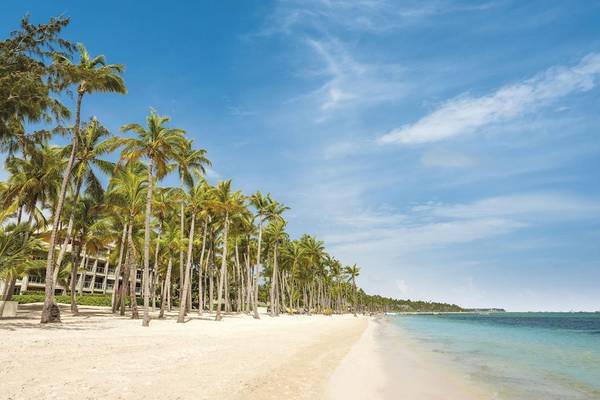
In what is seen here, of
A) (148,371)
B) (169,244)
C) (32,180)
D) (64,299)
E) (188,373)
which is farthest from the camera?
(64,299)

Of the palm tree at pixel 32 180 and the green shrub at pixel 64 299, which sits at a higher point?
the palm tree at pixel 32 180

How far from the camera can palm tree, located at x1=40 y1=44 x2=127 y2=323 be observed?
20.9 meters

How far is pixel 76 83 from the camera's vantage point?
901 inches

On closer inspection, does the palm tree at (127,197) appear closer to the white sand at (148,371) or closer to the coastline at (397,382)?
the white sand at (148,371)

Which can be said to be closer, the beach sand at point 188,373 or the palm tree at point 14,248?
the beach sand at point 188,373

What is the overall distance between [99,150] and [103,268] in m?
73.1

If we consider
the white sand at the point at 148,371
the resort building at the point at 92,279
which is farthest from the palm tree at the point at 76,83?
the resort building at the point at 92,279

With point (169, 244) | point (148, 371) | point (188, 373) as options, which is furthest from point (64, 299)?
point (188, 373)

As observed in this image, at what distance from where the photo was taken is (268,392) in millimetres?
8547

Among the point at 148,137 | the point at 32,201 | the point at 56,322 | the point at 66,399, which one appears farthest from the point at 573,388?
the point at 32,201

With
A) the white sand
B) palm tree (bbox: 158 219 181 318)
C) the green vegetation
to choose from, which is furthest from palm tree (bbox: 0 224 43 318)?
palm tree (bbox: 158 219 181 318)

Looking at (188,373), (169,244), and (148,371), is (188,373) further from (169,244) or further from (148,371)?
(169,244)

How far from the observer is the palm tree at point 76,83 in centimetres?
2092

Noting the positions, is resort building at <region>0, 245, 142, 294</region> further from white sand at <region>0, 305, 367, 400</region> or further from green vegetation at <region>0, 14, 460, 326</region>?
white sand at <region>0, 305, 367, 400</region>
